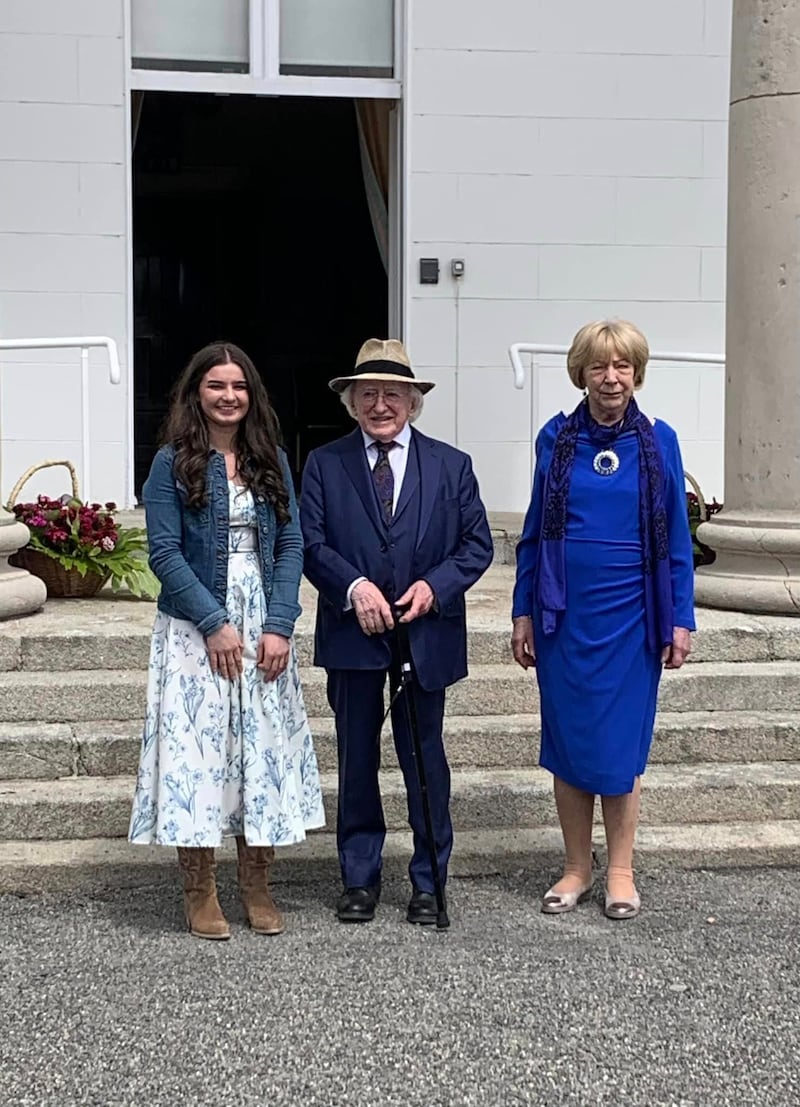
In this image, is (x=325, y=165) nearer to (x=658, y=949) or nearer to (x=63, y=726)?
(x=63, y=726)

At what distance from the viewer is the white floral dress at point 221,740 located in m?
3.81

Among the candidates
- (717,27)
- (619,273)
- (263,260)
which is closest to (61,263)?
(619,273)

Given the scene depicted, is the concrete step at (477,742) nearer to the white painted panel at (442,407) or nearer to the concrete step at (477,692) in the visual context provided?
the concrete step at (477,692)

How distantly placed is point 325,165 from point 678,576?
10.4m

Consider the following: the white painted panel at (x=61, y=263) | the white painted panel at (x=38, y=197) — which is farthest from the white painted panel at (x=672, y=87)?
the white painted panel at (x=38, y=197)

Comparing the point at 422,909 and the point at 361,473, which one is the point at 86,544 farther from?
the point at 422,909

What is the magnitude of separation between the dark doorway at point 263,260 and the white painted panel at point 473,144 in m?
4.60

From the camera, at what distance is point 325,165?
→ 537 inches

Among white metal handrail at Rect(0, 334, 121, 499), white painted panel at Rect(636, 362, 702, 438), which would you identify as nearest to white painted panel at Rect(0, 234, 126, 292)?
white metal handrail at Rect(0, 334, 121, 499)

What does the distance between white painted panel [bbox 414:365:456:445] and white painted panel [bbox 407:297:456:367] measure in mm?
89

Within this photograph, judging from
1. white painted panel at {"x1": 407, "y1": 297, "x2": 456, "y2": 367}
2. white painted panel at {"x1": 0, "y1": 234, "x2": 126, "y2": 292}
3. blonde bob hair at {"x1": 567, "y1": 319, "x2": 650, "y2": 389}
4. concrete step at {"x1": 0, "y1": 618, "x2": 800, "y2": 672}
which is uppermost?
white painted panel at {"x1": 0, "y1": 234, "x2": 126, "y2": 292}

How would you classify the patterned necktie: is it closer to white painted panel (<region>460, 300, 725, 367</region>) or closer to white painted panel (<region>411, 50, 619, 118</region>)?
white painted panel (<region>460, 300, 725, 367</region>)

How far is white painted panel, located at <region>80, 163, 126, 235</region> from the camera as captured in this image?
818 centimetres

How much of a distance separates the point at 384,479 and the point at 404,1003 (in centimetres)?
144
